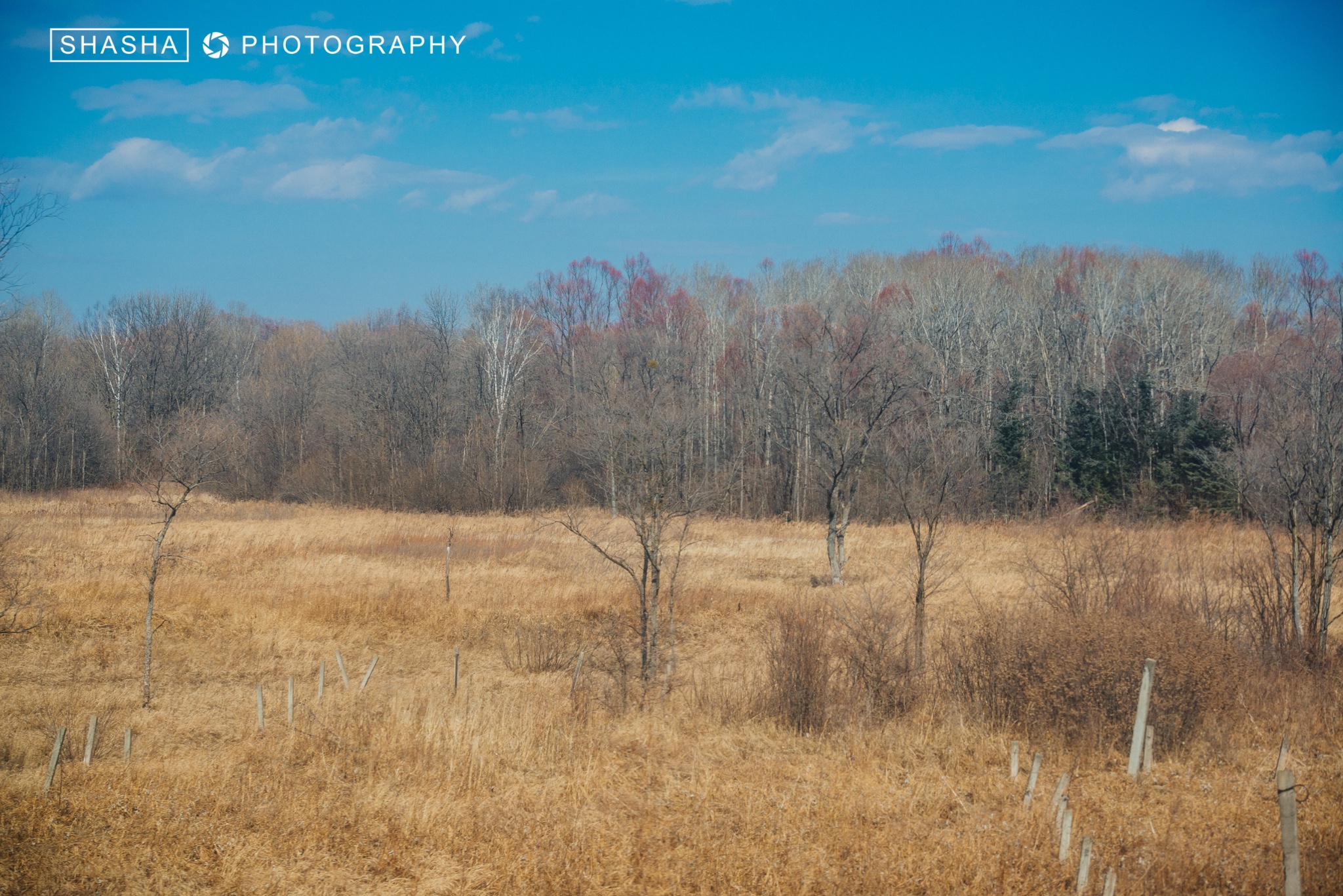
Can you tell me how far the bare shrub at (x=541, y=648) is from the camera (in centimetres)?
1664

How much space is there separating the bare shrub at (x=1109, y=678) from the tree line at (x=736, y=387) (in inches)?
661

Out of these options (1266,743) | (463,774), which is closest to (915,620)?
(1266,743)

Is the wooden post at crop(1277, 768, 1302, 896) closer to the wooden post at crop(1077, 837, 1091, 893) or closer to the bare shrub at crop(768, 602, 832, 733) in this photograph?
the wooden post at crop(1077, 837, 1091, 893)

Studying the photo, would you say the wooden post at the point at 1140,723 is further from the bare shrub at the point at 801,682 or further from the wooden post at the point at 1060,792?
the bare shrub at the point at 801,682

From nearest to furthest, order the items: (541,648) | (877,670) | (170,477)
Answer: (877,670)
(541,648)
(170,477)

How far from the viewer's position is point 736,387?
5056cm

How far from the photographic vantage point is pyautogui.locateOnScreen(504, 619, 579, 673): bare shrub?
655 inches

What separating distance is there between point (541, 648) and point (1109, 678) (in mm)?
10826

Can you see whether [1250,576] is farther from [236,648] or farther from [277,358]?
[277,358]

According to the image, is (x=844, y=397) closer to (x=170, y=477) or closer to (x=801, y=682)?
(x=801, y=682)

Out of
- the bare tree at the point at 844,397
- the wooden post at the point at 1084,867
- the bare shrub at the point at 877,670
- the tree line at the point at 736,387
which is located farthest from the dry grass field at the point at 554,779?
the tree line at the point at 736,387

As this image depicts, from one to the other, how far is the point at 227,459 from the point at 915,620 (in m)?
39.2

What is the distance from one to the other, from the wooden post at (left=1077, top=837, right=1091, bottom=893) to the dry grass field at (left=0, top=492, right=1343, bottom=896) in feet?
1.25

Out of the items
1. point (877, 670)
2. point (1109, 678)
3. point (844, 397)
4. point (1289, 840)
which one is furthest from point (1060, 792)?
point (844, 397)
